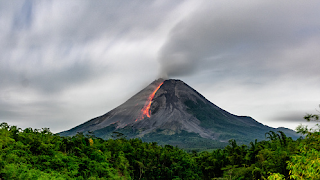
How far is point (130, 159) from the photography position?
2927 centimetres

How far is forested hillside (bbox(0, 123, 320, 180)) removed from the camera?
814 cm

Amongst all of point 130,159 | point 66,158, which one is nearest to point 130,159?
point 130,159

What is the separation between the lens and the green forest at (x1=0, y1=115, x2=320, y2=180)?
315 inches

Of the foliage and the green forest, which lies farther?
the foliage

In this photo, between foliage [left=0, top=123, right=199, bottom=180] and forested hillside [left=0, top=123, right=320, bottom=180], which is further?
foliage [left=0, top=123, right=199, bottom=180]

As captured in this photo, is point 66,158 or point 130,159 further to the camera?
point 130,159

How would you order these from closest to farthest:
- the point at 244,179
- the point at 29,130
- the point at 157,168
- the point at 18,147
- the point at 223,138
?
1. the point at 18,147
2. the point at 29,130
3. the point at 244,179
4. the point at 157,168
5. the point at 223,138

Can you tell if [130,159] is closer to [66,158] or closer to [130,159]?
[130,159]

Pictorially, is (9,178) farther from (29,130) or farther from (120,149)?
(120,149)

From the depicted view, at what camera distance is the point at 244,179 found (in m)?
26.0

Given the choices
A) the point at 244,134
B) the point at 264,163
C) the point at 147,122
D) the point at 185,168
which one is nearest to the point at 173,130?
the point at 147,122

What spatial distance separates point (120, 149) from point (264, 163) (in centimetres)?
1552

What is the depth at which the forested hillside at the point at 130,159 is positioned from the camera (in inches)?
320

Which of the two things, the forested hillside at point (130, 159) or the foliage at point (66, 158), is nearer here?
the forested hillside at point (130, 159)
